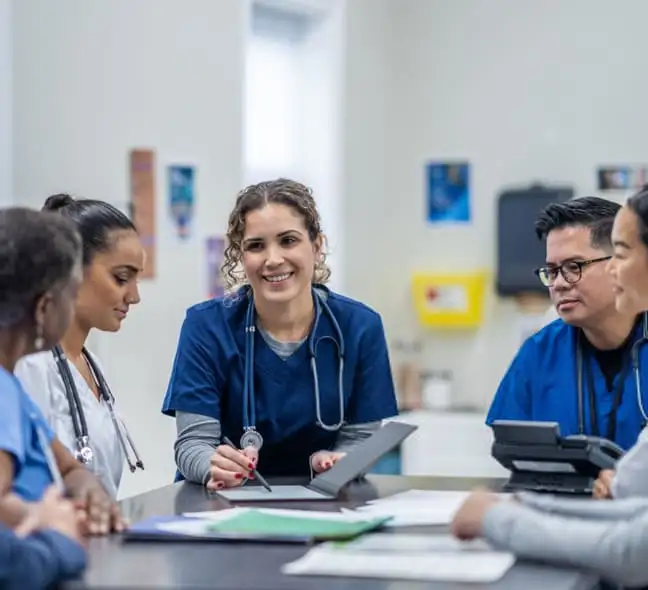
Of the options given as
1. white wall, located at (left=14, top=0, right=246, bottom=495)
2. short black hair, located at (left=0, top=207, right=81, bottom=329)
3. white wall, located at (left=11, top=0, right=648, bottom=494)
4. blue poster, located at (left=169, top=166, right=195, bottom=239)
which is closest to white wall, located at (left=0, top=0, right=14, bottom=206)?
white wall, located at (left=14, top=0, right=246, bottom=495)

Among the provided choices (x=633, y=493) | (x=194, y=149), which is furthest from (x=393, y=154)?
(x=633, y=493)

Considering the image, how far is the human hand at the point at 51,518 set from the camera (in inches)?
66.4

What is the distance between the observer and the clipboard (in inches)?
90.3

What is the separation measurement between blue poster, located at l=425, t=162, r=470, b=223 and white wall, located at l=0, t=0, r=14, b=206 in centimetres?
245

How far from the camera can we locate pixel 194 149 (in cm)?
473

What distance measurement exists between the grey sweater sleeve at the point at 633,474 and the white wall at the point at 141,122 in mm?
2504

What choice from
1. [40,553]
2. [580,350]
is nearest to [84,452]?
[40,553]

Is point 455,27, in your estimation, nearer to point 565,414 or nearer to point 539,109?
point 539,109

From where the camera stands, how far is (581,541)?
175 cm

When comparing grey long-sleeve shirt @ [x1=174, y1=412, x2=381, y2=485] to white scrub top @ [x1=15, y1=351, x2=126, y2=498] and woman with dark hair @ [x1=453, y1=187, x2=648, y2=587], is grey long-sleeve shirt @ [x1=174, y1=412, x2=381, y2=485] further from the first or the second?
woman with dark hair @ [x1=453, y1=187, x2=648, y2=587]

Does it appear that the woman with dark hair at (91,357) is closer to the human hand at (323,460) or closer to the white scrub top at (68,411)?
the white scrub top at (68,411)

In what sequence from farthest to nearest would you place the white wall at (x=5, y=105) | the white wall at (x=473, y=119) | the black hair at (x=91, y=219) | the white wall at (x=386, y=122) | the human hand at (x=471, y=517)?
1. the white wall at (x=473, y=119)
2. the white wall at (x=386, y=122)
3. the white wall at (x=5, y=105)
4. the black hair at (x=91, y=219)
5. the human hand at (x=471, y=517)

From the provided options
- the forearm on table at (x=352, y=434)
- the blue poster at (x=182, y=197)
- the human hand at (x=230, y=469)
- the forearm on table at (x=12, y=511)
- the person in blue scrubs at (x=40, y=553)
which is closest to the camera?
the person in blue scrubs at (x=40, y=553)

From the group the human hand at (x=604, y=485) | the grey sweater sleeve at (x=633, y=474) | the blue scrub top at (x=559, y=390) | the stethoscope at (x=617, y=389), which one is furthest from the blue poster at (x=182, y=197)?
the grey sweater sleeve at (x=633, y=474)
